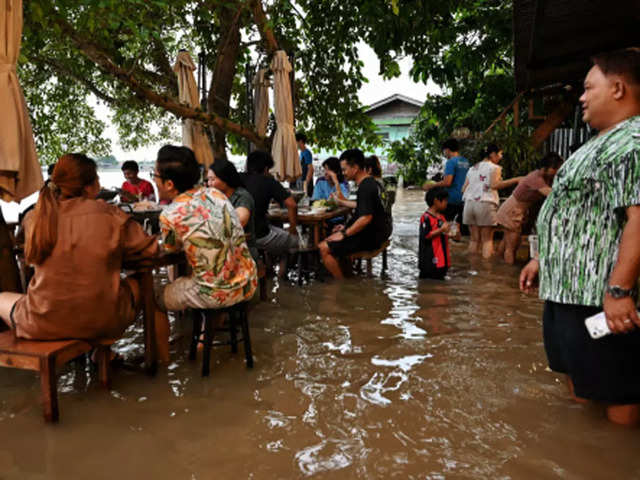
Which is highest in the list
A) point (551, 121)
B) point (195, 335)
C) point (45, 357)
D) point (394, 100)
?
point (394, 100)

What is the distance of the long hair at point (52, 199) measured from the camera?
2.69m

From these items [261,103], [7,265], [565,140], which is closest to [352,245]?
[7,265]

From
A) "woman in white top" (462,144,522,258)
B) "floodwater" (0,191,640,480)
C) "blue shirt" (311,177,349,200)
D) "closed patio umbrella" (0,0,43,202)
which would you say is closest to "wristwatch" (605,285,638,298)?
"floodwater" (0,191,640,480)

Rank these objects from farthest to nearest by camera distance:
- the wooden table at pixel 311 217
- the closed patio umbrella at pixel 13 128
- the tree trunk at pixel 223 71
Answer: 1. the tree trunk at pixel 223 71
2. the wooden table at pixel 311 217
3. the closed patio umbrella at pixel 13 128

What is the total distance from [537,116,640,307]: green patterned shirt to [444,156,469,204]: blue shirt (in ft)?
18.1

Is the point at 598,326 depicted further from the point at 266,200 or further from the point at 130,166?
the point at 130,166

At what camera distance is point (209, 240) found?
10.5 ft

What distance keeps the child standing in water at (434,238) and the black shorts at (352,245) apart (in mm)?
553

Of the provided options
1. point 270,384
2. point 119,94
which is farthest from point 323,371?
point 119,94

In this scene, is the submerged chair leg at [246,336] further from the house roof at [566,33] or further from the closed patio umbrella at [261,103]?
the closed patio umbrella at [261,103]

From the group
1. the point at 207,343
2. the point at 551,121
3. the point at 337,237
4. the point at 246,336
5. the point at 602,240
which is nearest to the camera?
the point at 602,240

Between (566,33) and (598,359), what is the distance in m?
4.02

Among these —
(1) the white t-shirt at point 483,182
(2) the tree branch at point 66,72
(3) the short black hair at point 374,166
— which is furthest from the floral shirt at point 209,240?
(2) the tree branch at point 66,72

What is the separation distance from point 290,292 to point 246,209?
151cm
